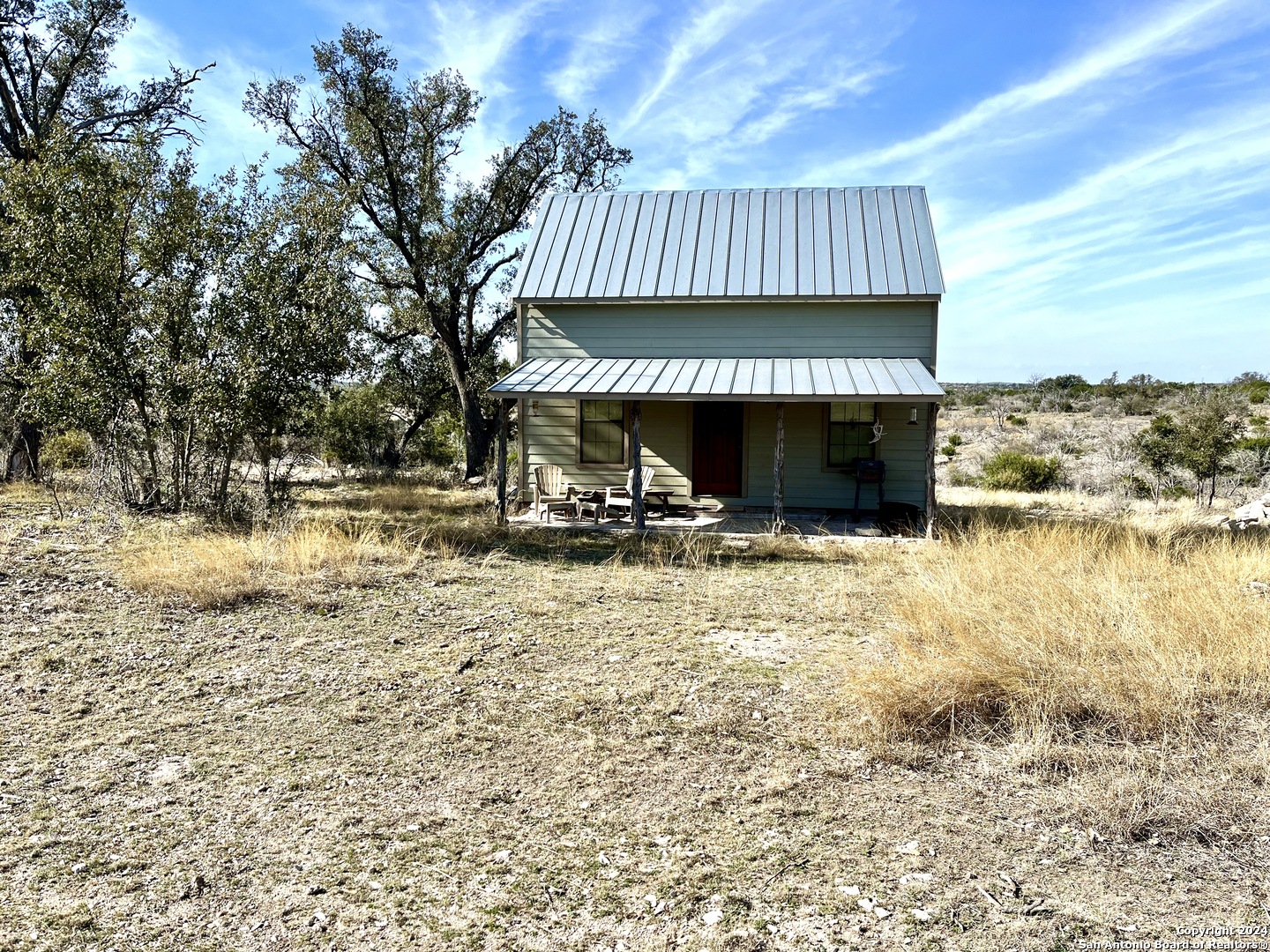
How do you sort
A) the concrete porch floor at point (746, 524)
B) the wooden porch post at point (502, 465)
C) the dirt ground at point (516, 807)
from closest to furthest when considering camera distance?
the dirt ground at point (516, 807)
the concrete porch floor at point (746, 524)
the wooden porch post at point (502, 465)

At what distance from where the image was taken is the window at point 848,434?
1335 cm

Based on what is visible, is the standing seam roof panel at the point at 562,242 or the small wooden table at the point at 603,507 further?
the standing seam roof panel at the point at 562,242

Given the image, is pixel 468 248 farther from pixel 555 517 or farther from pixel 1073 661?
pixel 1073 661

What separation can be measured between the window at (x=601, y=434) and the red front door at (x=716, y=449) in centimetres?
128

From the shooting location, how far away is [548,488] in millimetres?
13852

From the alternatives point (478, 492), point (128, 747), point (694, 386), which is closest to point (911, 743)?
point (128, 747)

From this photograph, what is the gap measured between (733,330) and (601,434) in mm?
2857

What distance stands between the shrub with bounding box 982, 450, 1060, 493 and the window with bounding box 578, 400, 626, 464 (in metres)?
10.3

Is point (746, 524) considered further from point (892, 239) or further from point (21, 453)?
point (21, 453)

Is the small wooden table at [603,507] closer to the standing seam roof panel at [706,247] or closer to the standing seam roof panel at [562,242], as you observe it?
the standing seam roof panel at [706,247]

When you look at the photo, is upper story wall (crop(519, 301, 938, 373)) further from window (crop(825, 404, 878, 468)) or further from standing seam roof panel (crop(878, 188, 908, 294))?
Result: window (crop(825, 404, 878, 468))

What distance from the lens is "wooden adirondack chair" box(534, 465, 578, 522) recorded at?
13602 mm

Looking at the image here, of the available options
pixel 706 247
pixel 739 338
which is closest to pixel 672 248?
pixel 706 247

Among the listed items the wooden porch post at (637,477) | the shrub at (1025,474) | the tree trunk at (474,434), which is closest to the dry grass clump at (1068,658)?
the wooden porch post at (637,477)
